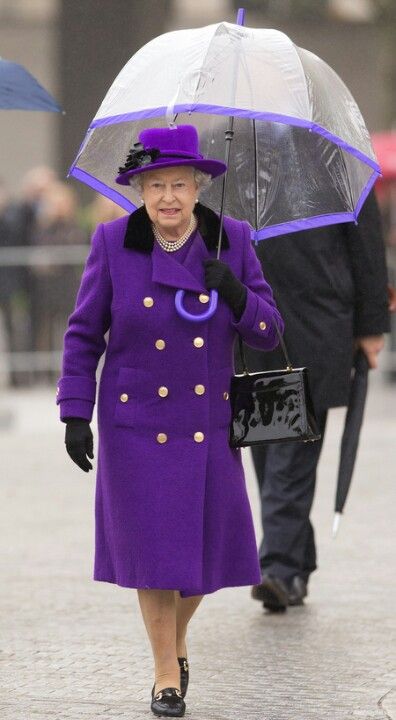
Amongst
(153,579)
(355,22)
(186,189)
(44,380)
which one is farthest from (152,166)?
(355,22)

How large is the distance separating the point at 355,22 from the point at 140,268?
24.4m

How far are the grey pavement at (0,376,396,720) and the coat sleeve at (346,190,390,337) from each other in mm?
1072

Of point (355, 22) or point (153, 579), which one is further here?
point (355, 22)

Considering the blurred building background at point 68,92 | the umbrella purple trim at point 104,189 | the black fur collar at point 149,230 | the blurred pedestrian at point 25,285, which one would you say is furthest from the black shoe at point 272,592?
the blurred pedestrian at point 25,285

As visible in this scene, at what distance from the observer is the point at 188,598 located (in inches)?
213

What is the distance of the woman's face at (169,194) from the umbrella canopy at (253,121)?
213 mm

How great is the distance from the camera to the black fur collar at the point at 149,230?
527 cm

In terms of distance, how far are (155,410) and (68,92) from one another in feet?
67.4

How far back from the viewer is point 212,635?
253 inches

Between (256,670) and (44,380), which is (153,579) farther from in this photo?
(44,380)

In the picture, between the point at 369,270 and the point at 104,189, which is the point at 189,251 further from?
the point at 369,270

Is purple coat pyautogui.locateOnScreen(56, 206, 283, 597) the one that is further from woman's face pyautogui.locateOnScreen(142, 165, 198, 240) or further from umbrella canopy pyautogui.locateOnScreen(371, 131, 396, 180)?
umbrella canopy pyautogui.locateOnScreen(371, 131, 396, 180)

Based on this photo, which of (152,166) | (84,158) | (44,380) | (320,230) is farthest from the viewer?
(44,380)

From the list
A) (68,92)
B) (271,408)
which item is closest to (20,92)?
(271,408)
